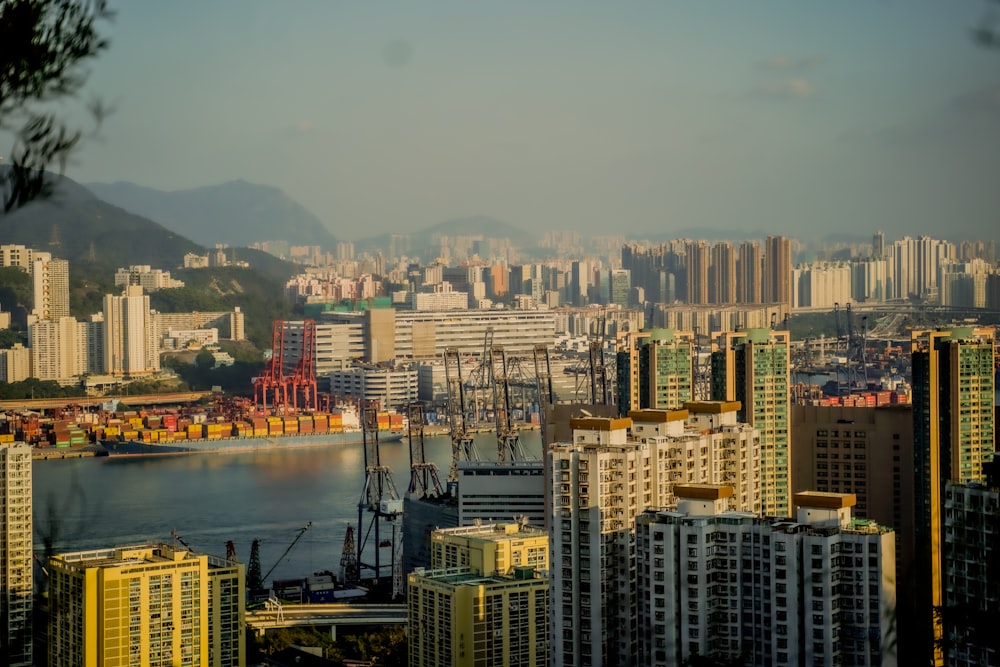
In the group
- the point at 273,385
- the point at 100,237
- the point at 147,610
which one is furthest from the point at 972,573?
the point at 100,237

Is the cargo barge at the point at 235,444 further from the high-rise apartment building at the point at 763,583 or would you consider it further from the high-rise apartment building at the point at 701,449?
the high-rise apartment building at the point at 763,583

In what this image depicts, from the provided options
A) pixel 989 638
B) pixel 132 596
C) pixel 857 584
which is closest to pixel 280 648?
pixel 132 596

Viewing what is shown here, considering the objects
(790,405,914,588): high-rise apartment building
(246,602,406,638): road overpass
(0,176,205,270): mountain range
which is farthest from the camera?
(0,176,205,270): mountain range

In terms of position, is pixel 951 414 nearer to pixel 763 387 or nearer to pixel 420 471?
pixel 763 387

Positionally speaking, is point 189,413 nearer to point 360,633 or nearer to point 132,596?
point 360,633

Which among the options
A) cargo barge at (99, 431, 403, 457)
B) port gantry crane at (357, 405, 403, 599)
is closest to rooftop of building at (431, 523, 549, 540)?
port gantry crane at (357, 405, 403, 599)

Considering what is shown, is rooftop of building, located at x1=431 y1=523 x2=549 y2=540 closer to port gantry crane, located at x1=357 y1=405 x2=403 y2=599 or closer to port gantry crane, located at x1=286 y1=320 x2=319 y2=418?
port gantry crane, located at x1=357 y1=405 x2=403 y2=599
